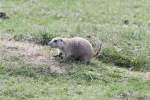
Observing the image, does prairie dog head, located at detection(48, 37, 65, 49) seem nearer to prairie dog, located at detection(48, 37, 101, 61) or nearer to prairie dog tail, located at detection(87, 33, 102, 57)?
prairie dog, located at detection(48, 37, 101, 61)

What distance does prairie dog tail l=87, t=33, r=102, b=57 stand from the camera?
33.2 feet

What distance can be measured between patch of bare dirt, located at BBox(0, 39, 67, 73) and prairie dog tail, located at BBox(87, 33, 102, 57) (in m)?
0.88

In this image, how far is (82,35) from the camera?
11.5 metres

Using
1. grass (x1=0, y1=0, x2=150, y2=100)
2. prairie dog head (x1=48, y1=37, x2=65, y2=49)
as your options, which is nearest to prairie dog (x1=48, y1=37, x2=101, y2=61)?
prairie dog head (x1=48, y1=37, x2=65, y2=49)

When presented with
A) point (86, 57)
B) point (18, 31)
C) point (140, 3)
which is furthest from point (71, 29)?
point (140, 3)

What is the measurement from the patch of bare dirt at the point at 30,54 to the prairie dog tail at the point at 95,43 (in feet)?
2.88

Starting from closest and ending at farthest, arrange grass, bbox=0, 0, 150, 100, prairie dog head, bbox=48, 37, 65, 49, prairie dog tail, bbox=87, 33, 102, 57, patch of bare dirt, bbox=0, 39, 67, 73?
grass, bbox=0, 0, 150, 100 < patch of bare dirt, bbox=0, 39, 67, 73 < prairie dog head, bbox=48, 37, 65, 49 < prairie dog tail, bbox=87, 33, 102, 57

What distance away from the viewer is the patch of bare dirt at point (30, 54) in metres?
9.42

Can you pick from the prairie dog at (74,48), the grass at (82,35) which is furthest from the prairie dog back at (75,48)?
the grass at (82,35)

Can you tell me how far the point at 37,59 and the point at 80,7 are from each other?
6555 mm

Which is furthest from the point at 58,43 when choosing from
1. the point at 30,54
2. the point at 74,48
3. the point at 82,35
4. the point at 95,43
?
the point at 82,35

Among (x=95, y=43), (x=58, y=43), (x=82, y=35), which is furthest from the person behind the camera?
(x=82, y=35)

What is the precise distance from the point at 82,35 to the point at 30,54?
1994mm

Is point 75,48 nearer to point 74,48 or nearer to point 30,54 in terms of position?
point 74,48
